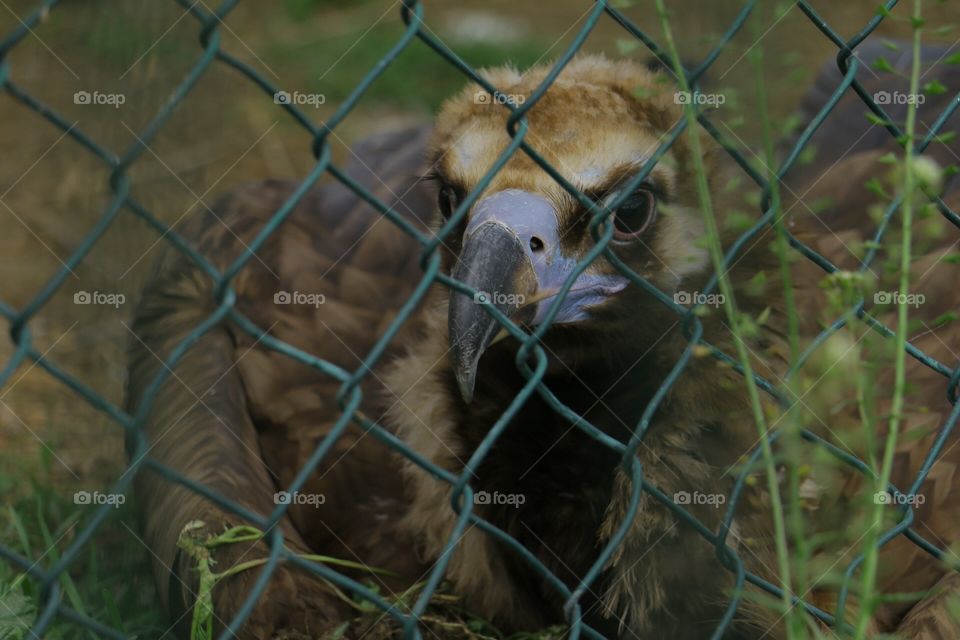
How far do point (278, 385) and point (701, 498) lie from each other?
145cm

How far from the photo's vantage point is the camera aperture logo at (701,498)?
2.56 metres

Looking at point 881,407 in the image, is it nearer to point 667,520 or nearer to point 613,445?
point 667,520

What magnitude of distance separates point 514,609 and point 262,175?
3.29m

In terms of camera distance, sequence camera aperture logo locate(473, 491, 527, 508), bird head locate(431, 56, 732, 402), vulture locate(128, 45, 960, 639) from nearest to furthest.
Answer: bird head locate(431, 56, 732, 402), vulture locate(128, 45, 960, 639), camera aperture logo locate(473, 491, 527, 508)

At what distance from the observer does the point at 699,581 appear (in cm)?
253

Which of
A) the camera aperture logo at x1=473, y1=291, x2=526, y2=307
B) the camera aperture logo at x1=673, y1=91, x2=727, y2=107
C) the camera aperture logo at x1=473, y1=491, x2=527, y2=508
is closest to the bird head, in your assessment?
the camera aperture logo at x1=473, y1=291, x2=526, y2=307

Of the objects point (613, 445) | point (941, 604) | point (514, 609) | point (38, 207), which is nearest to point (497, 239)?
point (613, 445)

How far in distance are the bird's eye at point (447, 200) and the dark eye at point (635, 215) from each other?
39cm

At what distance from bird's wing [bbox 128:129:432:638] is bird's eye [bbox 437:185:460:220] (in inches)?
21.6

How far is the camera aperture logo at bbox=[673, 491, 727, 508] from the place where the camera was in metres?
2.56

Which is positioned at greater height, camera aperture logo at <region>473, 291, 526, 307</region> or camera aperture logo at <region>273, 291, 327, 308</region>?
camera aperture logo at <region>273, 291, 327, 308</region>

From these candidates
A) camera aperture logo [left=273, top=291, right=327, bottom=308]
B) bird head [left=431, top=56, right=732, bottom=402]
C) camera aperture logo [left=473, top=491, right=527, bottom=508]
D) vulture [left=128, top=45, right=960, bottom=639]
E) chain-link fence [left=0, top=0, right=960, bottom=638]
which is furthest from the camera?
camera aperture logo [left=273, top=291, right=327, bottom=308]

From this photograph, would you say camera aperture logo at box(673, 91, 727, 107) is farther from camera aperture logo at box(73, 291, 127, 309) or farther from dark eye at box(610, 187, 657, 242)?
camera aperture logo at box(73, 291, 127, 309)

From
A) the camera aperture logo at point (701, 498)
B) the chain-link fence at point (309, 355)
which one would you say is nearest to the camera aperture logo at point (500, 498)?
the camera aperture logo at point (701, 498)
